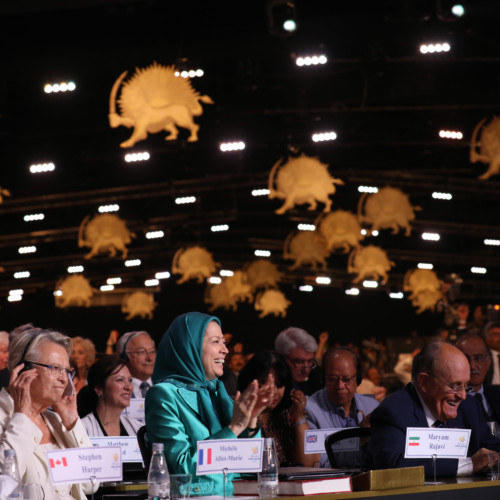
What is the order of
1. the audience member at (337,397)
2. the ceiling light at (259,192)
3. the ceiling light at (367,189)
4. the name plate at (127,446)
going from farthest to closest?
1. the ceiling light at (259,192)
2. the ceiling light at (367,189)
3. the audience member at (337,397)
4. the name plate at (127,446)

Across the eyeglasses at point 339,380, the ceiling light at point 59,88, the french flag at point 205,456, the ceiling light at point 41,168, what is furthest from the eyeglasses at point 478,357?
the ceiling light at point 41,168

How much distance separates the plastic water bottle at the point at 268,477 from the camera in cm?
327

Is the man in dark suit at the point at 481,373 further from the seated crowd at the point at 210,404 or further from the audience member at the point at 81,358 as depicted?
the audience member at the point at 81,358

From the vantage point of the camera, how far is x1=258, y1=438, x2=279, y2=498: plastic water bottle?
3.27 metres

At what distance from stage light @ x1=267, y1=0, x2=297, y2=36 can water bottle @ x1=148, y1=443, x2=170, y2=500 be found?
536 centimetres

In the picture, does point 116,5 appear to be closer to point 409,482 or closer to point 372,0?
point 372,0

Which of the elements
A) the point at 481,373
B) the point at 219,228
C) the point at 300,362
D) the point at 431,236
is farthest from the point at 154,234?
the point at 481,373

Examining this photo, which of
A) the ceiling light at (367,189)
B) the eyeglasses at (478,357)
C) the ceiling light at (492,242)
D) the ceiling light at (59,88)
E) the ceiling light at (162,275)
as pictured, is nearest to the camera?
the eyeglasses at (478,357)

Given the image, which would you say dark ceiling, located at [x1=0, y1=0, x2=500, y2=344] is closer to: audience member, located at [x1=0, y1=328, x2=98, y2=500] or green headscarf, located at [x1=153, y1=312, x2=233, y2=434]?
audience member, located at [x1=0, y1=328, x2=98, y2=500]

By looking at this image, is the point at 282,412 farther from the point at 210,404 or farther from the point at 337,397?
the point at 210,404

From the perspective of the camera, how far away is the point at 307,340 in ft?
21.0

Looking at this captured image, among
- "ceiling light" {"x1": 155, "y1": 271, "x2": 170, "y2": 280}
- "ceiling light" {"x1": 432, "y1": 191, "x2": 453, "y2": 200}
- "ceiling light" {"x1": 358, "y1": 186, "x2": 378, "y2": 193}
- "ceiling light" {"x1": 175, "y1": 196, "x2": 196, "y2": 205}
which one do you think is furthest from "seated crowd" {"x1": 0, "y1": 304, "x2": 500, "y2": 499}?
"ceiling light" {"x1": 155, "y1": 271, "x2": 170, "y2": 280}

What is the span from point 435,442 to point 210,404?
38.8 inches

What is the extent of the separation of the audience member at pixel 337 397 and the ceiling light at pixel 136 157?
9436 millimetres
